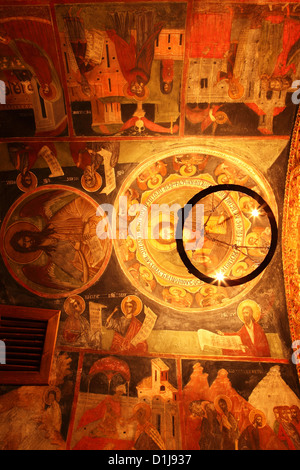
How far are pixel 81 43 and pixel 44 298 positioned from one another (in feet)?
17.3

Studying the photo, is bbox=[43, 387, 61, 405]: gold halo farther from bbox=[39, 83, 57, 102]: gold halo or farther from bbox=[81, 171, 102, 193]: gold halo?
bbox=[39, 83, 57, 102]: gold halo

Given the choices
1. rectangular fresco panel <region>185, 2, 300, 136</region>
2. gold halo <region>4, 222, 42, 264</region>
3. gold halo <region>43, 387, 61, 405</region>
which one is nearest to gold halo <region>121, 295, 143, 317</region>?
gold halo <region>43, 387, 61, 405</region>

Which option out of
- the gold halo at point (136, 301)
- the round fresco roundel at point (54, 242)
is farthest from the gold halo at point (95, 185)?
the gold halo at point (136, 301)

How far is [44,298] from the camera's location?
856 centimetres

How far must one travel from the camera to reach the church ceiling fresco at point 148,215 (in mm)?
7344

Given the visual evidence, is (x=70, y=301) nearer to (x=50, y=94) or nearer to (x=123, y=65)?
(x=50, y=94)

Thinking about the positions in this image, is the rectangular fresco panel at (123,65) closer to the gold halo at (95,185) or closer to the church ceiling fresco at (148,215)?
the church ceiling fresco at (148,215)

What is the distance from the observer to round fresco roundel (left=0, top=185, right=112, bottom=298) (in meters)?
8.55

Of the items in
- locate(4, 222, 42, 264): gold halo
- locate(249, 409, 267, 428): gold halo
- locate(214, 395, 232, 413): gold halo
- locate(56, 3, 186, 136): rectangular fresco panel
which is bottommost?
locate(249, 409, 267, 428): gold halo

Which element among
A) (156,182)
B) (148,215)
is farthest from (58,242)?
(156,182)

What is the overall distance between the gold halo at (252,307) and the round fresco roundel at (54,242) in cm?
317

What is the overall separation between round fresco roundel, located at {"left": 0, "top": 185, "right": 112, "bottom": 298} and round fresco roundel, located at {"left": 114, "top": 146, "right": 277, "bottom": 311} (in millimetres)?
644

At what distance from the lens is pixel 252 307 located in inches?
340

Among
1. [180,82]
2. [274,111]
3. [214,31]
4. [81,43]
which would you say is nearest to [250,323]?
[274,111]
